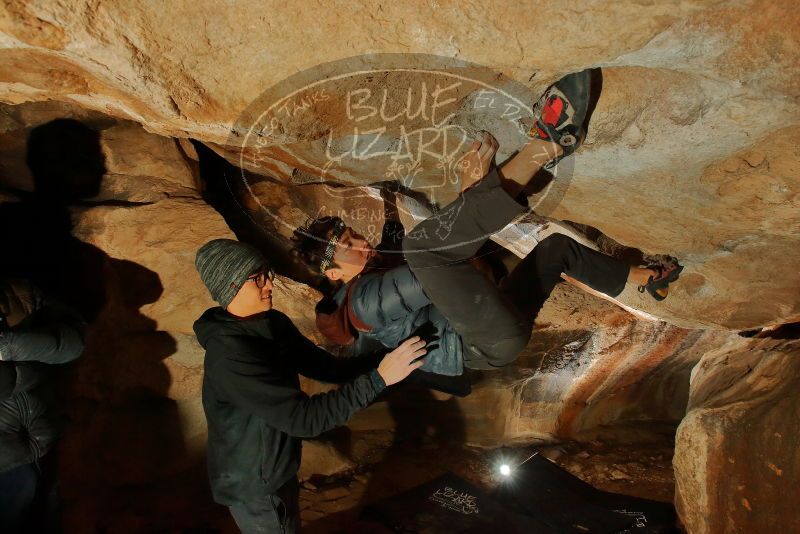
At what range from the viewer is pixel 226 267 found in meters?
2.06

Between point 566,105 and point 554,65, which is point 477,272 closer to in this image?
point 566,105

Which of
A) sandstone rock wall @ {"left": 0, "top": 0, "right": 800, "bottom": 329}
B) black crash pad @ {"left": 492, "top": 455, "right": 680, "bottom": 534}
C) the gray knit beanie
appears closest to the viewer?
sandstone rock wall @ {"left": 0, "top": 0, "right": 800, "bottom": 329}

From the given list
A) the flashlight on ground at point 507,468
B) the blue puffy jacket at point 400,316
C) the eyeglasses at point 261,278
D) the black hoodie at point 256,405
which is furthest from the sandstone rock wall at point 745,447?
the eyeglasses at point 261,278

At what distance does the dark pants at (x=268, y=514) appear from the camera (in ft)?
7.29

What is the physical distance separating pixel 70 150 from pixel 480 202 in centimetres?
298

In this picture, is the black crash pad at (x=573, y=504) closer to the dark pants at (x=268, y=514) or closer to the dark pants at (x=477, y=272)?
the dark pants at (x=477, y=272)

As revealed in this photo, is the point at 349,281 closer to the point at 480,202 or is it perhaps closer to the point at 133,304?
the point at 480,202

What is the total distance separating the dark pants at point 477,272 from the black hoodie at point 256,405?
1.84 feet

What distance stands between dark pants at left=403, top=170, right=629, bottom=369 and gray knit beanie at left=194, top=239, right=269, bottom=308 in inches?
28.6

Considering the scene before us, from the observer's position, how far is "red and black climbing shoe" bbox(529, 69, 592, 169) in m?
1.95

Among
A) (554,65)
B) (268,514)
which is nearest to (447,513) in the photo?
(268,514)

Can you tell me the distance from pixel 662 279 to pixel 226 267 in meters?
2.50

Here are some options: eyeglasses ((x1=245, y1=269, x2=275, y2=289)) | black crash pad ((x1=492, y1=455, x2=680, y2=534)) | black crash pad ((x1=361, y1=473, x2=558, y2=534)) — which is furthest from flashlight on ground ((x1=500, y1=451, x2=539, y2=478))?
eyeglasses ((x1=245, y1=269, x2=275, y2=289))

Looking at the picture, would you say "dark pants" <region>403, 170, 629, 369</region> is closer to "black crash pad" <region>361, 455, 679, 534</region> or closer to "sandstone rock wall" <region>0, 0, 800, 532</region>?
"sandstone rock wall" <region>0, 0, 800, 532</region>
